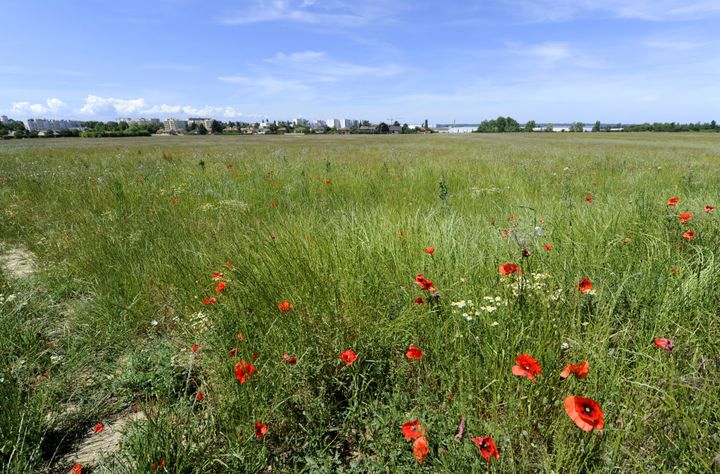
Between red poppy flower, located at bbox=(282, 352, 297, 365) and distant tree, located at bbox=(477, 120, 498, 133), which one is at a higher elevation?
distant tree, located at bbox=(477, 120, 498, 133)

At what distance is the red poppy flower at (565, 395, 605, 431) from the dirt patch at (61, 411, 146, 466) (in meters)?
1.68

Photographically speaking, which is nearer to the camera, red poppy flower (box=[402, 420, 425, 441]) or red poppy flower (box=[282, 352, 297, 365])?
red poppy flower (box=[402, 420, 425, 441])

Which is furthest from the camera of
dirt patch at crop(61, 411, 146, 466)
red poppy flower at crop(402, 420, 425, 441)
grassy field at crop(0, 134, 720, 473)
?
dirt patch at crop(61, 411, 146, 466)

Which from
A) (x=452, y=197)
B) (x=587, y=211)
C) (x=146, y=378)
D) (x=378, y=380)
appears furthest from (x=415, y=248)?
(x=452, y=197)

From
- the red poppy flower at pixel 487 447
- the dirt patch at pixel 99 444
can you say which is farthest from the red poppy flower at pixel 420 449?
the dirt patch at pixel 99 444

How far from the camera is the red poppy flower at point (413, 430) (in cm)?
124

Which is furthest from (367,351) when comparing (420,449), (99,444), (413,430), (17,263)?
(17,263)

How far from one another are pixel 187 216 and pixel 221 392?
343 centimetres

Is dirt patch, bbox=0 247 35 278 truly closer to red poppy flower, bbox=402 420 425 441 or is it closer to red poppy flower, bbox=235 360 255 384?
red poppy flower, bbox=235 360 255 384

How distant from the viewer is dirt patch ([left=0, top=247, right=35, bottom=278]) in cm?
360

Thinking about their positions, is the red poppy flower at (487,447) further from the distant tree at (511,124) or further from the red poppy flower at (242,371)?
the distant tree at (511,124)

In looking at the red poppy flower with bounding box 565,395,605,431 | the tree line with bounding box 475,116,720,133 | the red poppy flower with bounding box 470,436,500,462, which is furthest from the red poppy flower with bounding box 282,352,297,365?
the tree line with bounding box 475,116,720,133

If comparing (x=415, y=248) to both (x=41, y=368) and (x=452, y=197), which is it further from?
(x=452, y=197)

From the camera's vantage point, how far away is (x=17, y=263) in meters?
3.95
